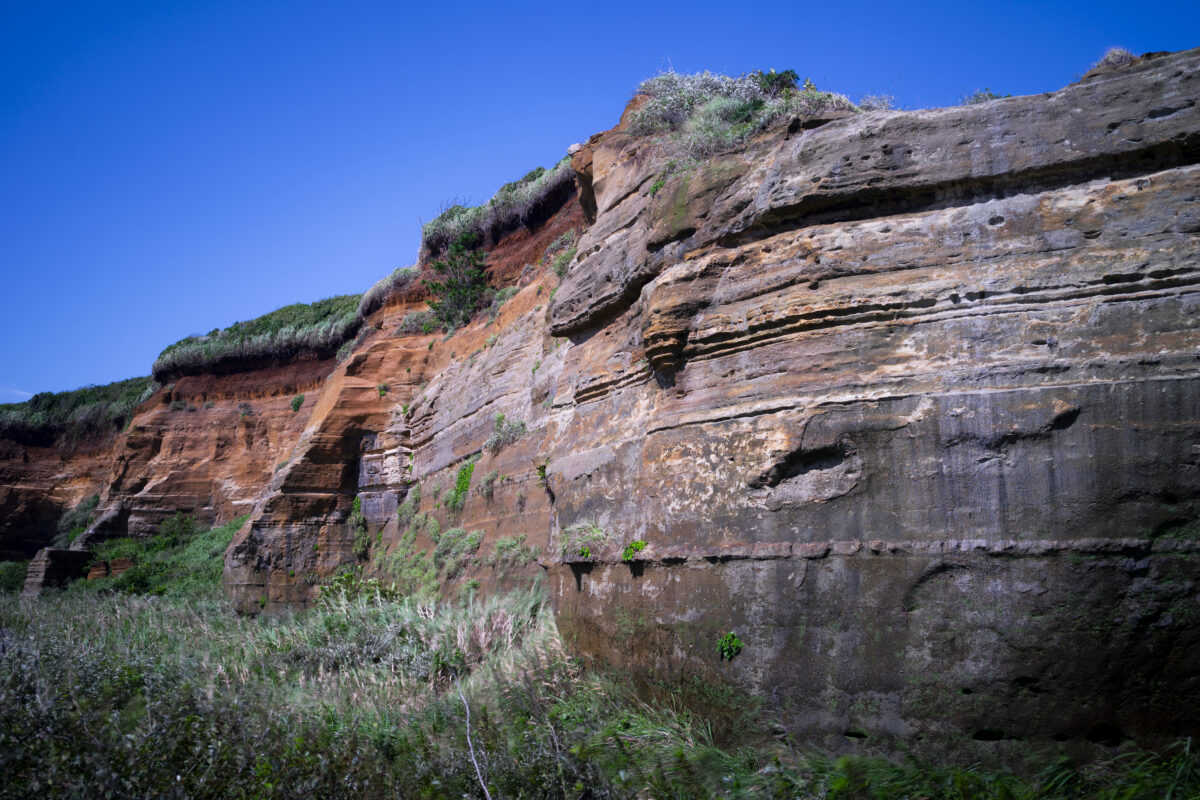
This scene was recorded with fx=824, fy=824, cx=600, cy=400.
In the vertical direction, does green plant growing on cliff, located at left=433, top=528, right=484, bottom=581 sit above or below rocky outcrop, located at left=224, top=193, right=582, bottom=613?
below

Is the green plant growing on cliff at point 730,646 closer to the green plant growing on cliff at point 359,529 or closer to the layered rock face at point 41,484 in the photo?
the green plant growing on cliff at point 359,529

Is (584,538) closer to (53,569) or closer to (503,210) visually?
(503,210)

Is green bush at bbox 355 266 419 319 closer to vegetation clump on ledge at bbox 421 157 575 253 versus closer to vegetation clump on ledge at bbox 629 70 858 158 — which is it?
vegetation clump on ledge at bbox 421 157 575 253

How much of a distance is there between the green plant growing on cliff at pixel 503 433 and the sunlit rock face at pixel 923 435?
17.5 ft

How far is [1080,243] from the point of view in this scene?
225 inches

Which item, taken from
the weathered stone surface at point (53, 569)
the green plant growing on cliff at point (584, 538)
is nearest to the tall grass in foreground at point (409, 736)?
the green plant growing on cliff at point (584, 538)

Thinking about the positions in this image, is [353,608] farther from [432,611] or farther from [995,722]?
[995,722]

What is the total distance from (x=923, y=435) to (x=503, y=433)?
9285mm

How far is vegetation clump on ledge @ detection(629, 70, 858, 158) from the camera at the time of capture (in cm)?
852

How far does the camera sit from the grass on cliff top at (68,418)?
33.9 metres

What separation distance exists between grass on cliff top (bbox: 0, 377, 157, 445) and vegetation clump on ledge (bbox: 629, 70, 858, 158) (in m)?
28.5

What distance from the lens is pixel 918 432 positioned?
5656mm

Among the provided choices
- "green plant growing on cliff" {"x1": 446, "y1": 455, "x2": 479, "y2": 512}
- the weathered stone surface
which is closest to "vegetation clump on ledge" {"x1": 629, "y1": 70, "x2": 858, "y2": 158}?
"green plant growing on cliff" {"x1": 446, "y1": 455, "x2": 479, "y2": 512}

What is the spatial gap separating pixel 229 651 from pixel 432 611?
105 inches
